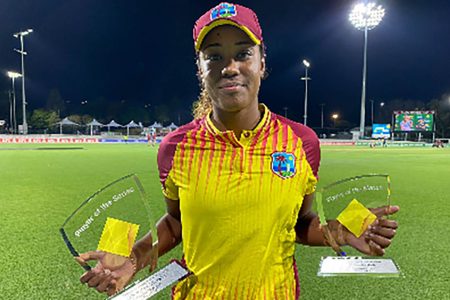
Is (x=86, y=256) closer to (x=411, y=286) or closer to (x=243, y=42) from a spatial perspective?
(x=243, y=42)

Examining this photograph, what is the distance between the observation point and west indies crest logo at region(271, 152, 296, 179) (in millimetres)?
1339

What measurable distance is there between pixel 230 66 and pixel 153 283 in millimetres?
745

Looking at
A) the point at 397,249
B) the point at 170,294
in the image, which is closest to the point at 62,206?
the point at 397,249

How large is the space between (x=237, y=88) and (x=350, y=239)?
651 millimetres

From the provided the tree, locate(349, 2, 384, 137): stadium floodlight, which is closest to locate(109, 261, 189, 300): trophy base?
locate(349, 2, 384, 137): stadium floodlight

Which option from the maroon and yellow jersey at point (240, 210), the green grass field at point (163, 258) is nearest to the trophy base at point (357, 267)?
the maroon and yellow jersey at point (240, 210)

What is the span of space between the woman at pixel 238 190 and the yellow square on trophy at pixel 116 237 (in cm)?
7

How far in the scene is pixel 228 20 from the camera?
1.30 metres

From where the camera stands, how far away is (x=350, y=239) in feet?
4.27

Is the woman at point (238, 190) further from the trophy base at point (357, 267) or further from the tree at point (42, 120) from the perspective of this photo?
the tree at point (42, 120)

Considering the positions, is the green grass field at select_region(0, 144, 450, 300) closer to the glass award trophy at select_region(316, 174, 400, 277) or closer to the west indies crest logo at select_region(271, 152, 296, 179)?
the glass award trophy at select_region(316, 174, 400, 277)

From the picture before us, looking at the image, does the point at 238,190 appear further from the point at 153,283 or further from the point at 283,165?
the point at 153,283

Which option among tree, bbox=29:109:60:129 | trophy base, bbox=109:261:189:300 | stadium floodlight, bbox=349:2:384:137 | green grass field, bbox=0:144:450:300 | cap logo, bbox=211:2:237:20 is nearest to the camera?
trophy base, bbox=109:261:189:300

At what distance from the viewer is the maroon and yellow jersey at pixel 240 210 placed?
130cm
